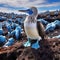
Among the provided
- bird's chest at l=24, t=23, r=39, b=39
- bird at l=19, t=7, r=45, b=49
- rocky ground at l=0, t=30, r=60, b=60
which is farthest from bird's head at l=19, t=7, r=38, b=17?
rocky ground at l=0, t=30, r=60, b=60

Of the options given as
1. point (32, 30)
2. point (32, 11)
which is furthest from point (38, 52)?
point (32, 11)

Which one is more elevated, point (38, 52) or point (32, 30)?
point (32, 30)

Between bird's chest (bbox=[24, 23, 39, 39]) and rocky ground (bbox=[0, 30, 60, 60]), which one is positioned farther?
bird's chest (bbox=[24, 23, 39, 39])

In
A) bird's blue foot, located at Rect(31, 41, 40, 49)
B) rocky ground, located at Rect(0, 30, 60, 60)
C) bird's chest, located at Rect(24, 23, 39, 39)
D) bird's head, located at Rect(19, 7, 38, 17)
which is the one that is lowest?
rocky ground, located at Rect(0, 30, 60, 60)

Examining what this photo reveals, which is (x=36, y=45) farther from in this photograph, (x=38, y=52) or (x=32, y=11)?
(x=32, y=11)

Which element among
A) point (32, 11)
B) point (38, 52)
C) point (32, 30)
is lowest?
point (38, 52)

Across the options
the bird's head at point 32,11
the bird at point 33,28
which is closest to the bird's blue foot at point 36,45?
the bird at point 33,28

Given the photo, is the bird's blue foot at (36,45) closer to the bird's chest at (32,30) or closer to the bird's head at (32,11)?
the bird's chest at (32,30)

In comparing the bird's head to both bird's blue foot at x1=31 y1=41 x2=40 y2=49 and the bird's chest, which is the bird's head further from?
bird's blue foot at x1=31 y1=41 x2=40 y2=49

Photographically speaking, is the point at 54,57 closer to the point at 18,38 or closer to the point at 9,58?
the point at 9,58

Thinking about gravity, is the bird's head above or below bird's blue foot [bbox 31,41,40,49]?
above

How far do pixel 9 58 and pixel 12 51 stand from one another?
0.35ft

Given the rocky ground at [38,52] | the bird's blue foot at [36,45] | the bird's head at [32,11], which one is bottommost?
the rocky ground at [38,52]

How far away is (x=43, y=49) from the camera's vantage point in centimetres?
256
